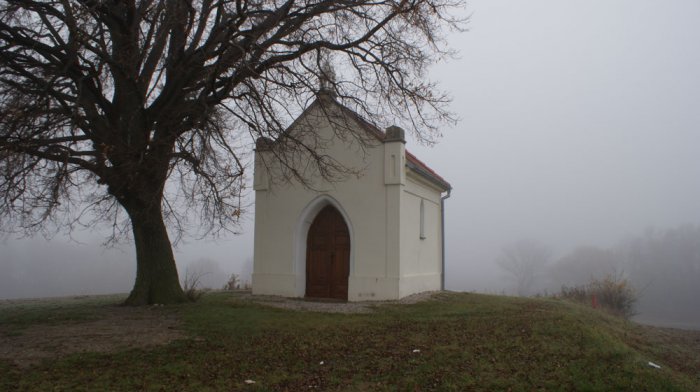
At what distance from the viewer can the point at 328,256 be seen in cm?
1892

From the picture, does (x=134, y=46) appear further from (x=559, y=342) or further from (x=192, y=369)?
(x=559, y=342)

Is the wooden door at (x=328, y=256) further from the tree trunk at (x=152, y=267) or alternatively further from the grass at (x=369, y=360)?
the grass at (x=369, y=360)

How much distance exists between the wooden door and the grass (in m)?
6.03

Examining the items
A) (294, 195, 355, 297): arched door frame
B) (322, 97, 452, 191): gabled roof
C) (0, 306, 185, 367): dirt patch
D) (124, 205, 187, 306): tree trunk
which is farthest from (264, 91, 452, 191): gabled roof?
(0, 306, 185, 367): dirt patch

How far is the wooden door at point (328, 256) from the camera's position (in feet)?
61.0

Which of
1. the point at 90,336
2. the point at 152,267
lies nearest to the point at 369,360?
the point at 90,336

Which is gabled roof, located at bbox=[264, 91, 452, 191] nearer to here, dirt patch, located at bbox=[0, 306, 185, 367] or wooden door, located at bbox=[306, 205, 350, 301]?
wooden door, located at bbox=[306, 205, 350, 301]

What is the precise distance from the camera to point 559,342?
1009cm

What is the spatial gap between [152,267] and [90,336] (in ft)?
14.4

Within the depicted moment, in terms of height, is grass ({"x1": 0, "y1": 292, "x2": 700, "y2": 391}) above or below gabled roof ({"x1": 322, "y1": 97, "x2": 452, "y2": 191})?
below

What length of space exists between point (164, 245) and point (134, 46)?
515 centimetres

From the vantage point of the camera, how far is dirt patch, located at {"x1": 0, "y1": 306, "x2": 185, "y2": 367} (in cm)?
877

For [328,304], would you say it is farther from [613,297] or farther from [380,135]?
[613,297]

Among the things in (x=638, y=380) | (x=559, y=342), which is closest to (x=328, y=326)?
(x=559, y=342)
